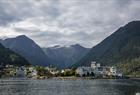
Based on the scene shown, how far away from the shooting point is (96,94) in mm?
91188

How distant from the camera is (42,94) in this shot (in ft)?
297

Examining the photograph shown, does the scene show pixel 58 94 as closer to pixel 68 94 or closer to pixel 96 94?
pixel 68 94

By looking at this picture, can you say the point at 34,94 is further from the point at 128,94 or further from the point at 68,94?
the point at 128,94

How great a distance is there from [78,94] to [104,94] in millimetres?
7205

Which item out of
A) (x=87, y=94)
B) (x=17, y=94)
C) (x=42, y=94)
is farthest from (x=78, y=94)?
(x=17, y=94)

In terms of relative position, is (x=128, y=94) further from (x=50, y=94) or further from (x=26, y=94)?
(x=26, y=94)

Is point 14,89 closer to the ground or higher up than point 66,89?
higher up

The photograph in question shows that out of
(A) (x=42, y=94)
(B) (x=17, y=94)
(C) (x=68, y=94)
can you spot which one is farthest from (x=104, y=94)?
(B) (x=17, y=94)

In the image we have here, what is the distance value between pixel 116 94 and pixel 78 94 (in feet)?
36.4

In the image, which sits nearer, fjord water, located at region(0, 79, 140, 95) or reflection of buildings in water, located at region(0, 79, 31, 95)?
reflection of buildings in water, located at region(0, 79, 31, 95)

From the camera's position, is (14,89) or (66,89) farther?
(66,89)

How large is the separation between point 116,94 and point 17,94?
1058 inches

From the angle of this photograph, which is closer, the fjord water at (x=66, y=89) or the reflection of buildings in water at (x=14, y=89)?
the reflection of buildings in water at (x=14, y=89)

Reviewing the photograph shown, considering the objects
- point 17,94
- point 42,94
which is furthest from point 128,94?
point 17,94
